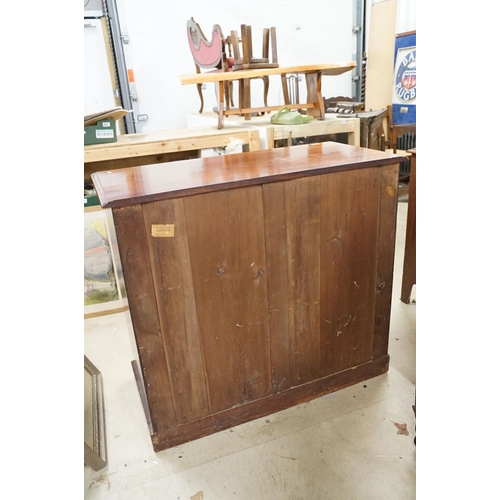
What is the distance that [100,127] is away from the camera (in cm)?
239

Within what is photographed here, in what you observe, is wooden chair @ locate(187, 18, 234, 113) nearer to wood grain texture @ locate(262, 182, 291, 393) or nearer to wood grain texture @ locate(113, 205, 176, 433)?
wood grain texture @ locate(262, 182, 291, 393)

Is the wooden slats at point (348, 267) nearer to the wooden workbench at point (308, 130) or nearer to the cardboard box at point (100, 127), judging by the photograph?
the wooden workbench at point (308, 130)

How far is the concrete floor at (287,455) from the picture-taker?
130 cm

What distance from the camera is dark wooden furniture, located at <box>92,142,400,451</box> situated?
4.10 ft

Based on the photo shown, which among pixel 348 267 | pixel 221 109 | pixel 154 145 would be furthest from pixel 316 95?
pixel 348 267


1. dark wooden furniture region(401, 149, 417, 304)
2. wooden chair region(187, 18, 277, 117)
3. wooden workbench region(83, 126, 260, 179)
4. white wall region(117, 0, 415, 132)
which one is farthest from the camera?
white wall region(117, 0, 415, 132)

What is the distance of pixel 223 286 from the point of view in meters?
1.35

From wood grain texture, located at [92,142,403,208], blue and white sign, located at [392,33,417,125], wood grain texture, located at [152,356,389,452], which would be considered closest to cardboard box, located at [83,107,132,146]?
wood grain texture, located at [92,142,403,208]

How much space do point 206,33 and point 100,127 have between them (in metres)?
3.03

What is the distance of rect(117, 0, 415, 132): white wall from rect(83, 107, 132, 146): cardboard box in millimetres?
2654

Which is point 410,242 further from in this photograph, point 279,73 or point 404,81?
point 404,81

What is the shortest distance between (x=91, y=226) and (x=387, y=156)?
162 centimetres
